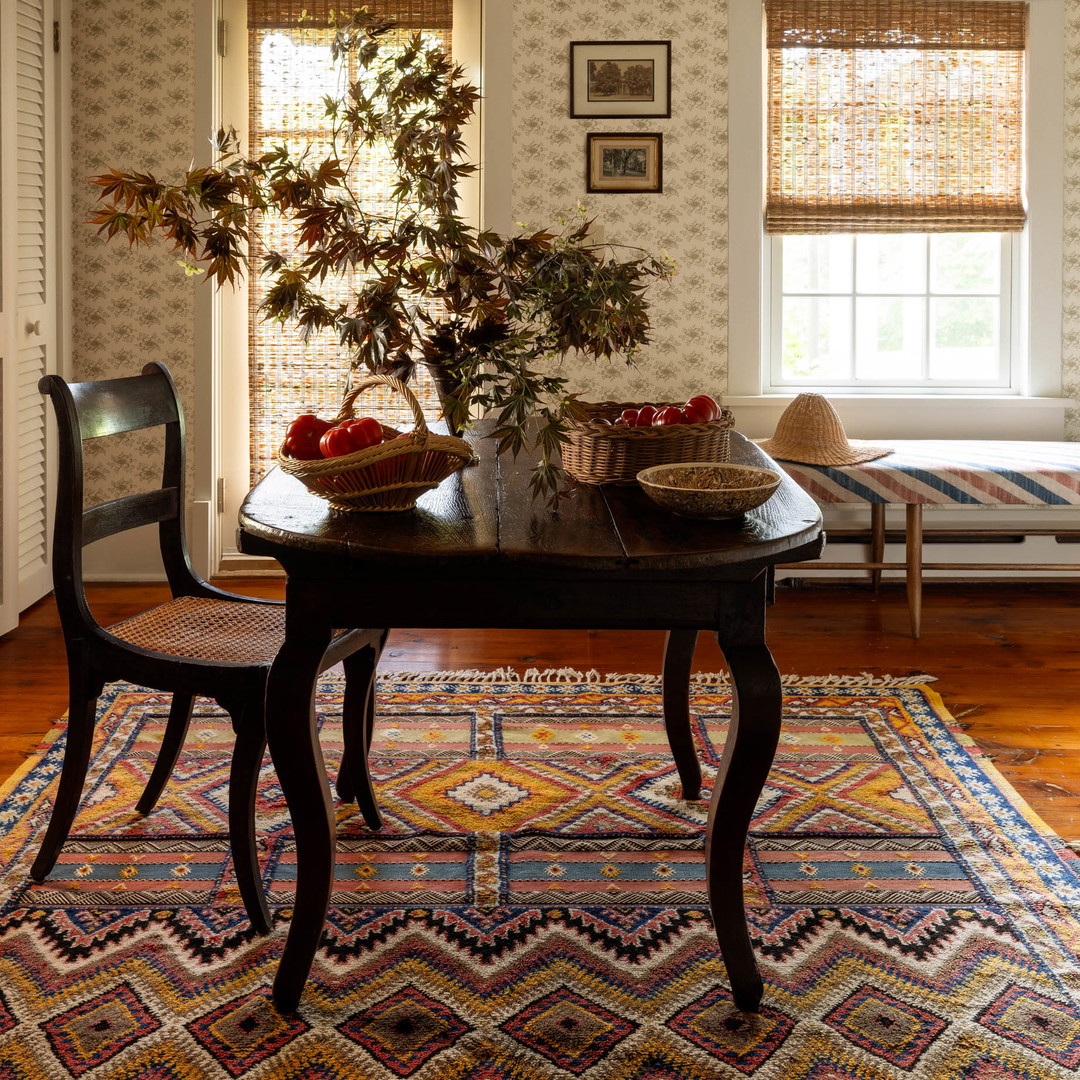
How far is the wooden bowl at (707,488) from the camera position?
180 centimetres

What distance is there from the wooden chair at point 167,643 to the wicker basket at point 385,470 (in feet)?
1.11

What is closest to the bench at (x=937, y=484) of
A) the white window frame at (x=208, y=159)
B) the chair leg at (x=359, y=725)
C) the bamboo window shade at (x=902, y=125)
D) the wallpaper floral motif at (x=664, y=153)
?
the wallpaper floral motif at (x=664, y=153)

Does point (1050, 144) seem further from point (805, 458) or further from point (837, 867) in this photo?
point (837, 867)

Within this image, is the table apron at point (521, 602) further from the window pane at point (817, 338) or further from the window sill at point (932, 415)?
the window pane at point (817, 338)

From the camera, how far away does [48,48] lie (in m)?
4.38

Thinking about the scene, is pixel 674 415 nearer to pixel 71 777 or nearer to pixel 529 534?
pixel 529 534

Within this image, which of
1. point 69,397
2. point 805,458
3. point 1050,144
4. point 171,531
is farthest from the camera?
point 1050,144

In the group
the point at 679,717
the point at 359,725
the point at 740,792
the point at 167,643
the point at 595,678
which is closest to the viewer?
the point at 740,792

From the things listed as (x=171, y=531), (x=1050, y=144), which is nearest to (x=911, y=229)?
(x=1050, y=144)

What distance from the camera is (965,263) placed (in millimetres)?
4902

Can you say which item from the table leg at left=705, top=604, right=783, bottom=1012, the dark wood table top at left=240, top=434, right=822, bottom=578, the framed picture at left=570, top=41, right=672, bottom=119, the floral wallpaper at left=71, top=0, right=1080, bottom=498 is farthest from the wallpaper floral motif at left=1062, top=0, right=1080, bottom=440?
the table leg at left=705, top=604, right=783, bottom=1012

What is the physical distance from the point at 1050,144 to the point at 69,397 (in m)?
4.05

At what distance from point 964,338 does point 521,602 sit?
3.75m

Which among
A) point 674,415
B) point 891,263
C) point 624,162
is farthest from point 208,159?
point 674,415
